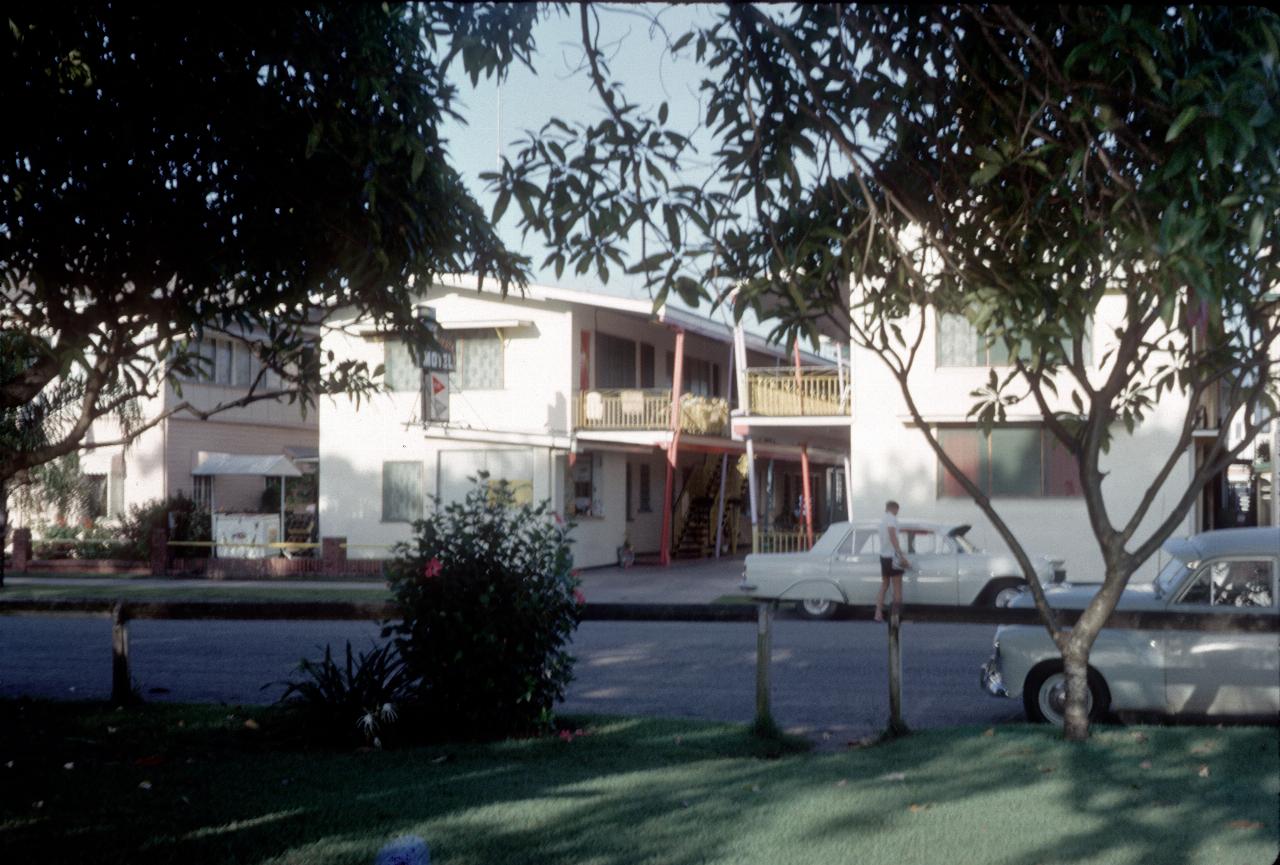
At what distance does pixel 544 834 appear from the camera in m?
6.08

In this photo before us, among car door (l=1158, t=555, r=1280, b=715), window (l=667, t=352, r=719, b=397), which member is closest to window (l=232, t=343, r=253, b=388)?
window (l=667, t=352, r=719, b=397)

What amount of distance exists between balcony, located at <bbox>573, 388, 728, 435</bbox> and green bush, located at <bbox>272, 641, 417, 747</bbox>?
70.1 feet

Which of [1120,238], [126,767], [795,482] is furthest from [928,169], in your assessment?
[795,482]

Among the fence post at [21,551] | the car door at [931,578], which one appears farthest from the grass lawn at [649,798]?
the fence post at [21,551]

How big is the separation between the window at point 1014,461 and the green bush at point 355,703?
18.0m

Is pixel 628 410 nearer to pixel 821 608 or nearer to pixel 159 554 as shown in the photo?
pixel 821 608

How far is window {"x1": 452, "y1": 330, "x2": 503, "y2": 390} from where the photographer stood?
3070 cm

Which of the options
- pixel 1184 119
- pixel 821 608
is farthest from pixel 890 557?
pixel 1184 119

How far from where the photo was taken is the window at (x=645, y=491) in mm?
35188

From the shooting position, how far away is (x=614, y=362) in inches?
1302

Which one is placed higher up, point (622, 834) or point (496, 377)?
point (496, 377)

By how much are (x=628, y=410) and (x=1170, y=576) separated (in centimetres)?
1999

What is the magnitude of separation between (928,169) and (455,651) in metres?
4.25

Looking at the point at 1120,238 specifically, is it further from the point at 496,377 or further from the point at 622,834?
the point at 496,377
